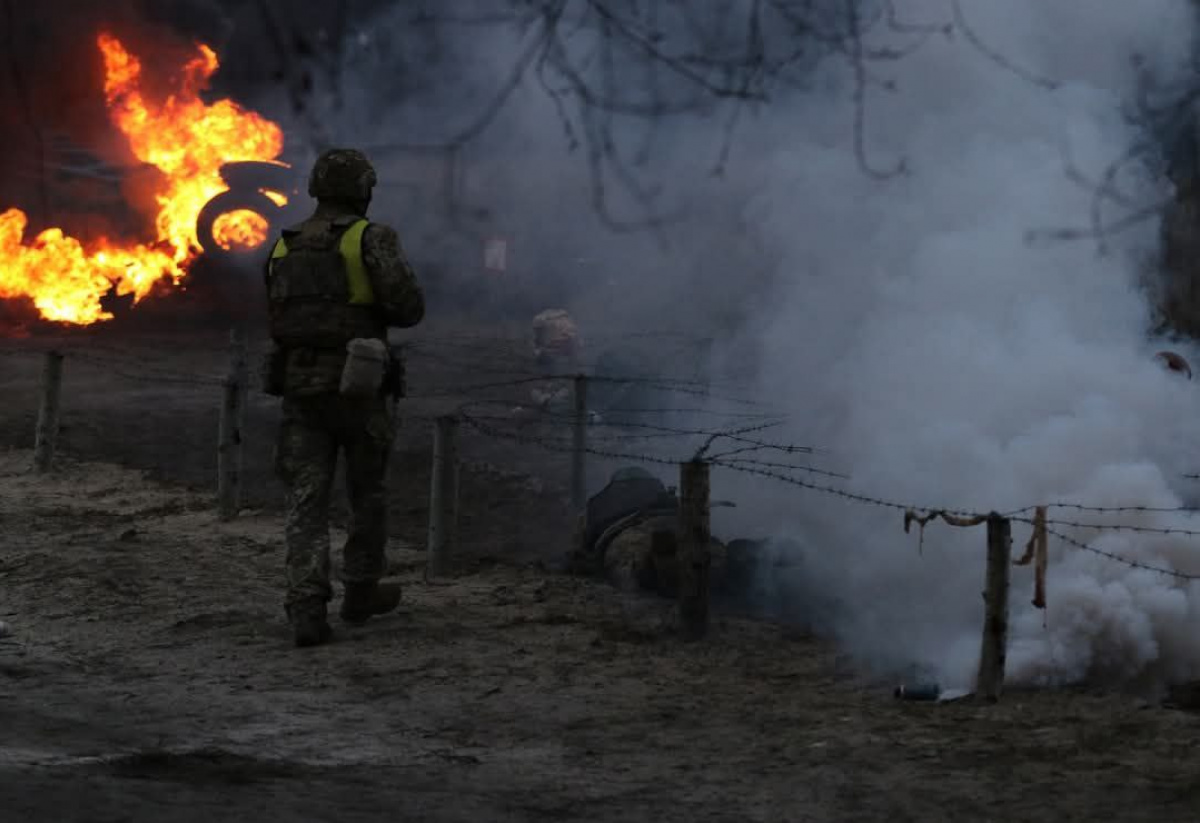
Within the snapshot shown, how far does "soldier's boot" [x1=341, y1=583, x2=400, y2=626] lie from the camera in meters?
6.72

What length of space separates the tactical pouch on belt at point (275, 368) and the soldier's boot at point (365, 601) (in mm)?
967

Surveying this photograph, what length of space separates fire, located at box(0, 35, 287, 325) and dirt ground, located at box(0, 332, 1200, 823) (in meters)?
12.1

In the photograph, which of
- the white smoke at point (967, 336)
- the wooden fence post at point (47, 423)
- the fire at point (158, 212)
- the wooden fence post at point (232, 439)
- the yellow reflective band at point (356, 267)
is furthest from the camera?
the fire at point (158, 212)

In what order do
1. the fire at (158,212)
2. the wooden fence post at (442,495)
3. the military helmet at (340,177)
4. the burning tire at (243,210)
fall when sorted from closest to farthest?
the military helmet at (340,177), the wooden fence post at (442,495), the fire at (158,212), the burning tire at (243,210)

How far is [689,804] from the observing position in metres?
4.11

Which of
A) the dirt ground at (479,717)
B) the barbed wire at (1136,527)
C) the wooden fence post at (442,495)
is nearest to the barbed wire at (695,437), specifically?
the barbed wire at (1136,527)

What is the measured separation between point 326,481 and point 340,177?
53.9 inches

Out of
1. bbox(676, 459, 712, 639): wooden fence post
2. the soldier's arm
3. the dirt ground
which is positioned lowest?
the dirt ground

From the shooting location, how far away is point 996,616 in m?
5.21

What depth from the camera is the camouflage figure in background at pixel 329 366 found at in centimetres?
641

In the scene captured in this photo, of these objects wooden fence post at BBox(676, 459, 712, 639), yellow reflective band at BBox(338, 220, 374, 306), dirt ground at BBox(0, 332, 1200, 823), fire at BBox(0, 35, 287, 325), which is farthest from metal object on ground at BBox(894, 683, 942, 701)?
fire at BBox(0, 35, 287, 325)

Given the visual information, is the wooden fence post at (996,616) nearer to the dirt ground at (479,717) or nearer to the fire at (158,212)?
the dirt ground at (479,717)

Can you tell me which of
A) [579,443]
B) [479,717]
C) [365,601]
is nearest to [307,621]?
[365,601]

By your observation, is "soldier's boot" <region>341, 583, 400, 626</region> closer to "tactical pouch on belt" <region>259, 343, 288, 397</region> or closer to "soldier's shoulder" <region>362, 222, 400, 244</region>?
"tactical pouch on belt" <region>259, 343, 288, 397</region>
